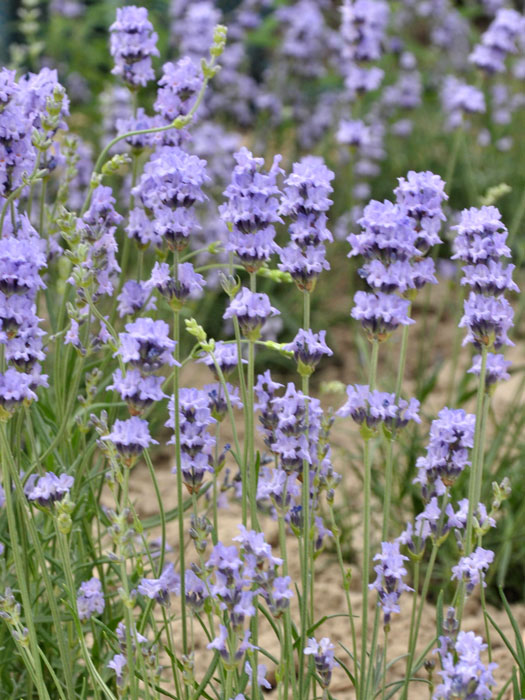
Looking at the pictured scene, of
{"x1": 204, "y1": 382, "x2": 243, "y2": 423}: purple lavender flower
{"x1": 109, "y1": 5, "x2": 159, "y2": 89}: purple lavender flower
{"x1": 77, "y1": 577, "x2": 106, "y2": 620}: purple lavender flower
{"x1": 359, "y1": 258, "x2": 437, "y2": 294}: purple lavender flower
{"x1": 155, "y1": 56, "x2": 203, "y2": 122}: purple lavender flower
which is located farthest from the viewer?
{"x1": 109, "y1": 5, "x2": 159, "y2": 89}: purple lavender flower

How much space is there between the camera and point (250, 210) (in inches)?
60.2

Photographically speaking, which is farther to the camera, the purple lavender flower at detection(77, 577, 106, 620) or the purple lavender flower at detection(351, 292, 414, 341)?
the purple lavender flower at detection(77, 577, 106, 620)

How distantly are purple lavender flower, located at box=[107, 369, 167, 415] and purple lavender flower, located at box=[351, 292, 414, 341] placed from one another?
33 cm

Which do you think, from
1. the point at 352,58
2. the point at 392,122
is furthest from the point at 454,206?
the point at 352,58

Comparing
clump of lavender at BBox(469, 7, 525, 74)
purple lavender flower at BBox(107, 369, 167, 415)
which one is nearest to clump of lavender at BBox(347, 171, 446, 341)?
purple lavender flower at BBox(107, 369, 167, 415)

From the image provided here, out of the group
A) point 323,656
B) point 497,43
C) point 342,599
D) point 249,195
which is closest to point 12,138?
point 249,195

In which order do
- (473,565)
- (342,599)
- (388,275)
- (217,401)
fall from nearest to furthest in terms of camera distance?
(388,275) < (473,565) < (217,401) < (342,599)

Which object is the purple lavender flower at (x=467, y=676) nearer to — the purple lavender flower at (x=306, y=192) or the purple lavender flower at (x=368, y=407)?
the purple lavender flower at (x=368, y=407)

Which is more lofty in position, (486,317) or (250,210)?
(250,210)

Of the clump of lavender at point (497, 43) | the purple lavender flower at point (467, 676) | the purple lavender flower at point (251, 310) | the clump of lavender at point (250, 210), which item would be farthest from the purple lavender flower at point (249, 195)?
the clump of lavender at point (497, 43)

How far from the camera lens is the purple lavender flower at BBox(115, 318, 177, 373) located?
4.62 feet

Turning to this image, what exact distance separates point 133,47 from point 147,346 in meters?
1.02

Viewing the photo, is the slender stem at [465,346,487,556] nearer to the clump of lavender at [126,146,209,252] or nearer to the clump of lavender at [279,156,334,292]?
the clump of lavender at [279,156,334,292]

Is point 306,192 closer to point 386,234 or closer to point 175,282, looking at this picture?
point 386,234
